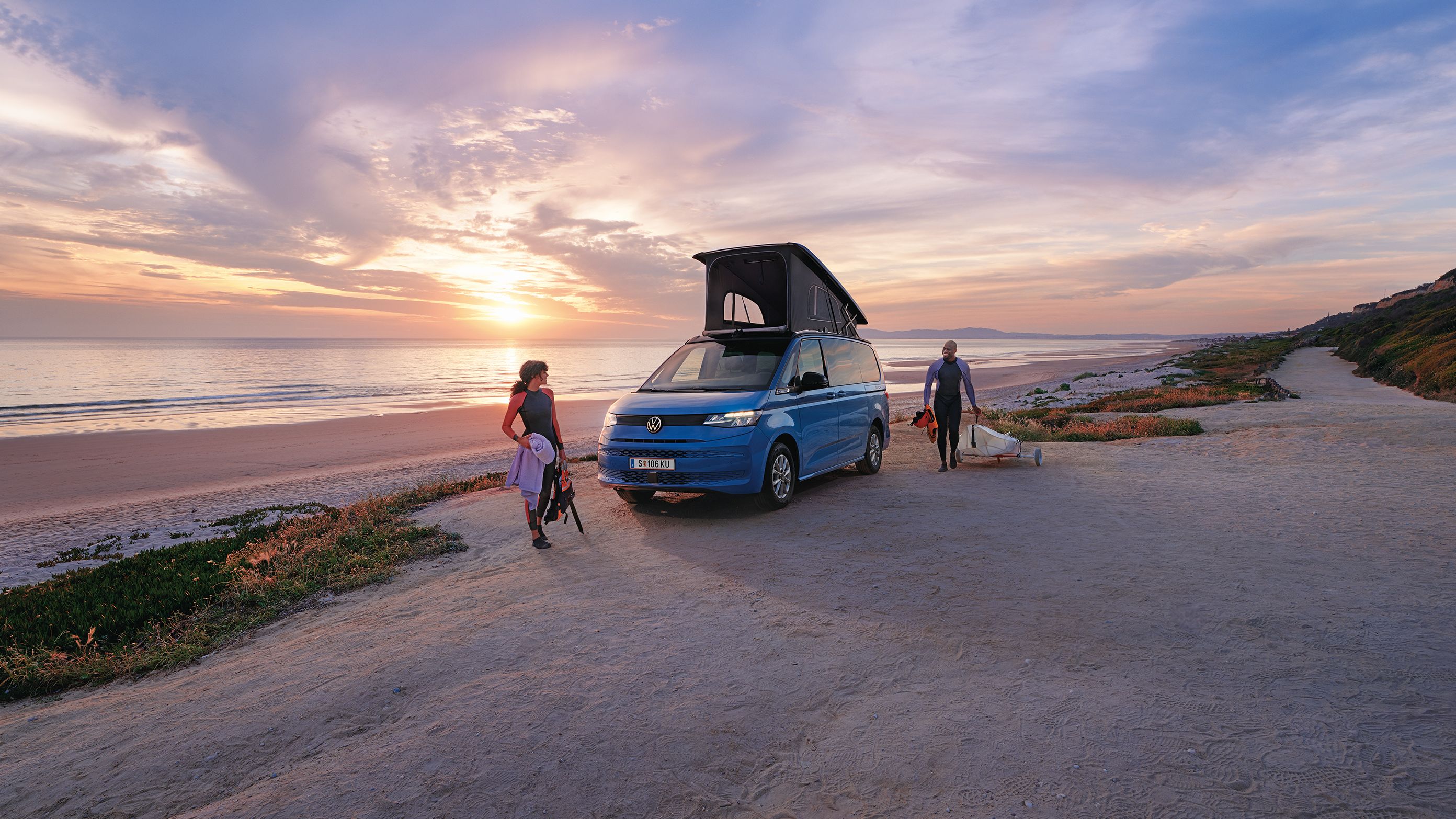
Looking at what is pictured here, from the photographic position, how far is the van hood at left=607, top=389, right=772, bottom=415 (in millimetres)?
8023

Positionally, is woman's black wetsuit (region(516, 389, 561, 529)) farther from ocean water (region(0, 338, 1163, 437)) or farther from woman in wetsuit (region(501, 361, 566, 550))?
ocean water (region(0, 338, 1163, 437))

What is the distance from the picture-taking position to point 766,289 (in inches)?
432

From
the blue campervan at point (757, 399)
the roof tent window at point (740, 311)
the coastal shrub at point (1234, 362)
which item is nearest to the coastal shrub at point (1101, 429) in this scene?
the blue campervan at point (757, 399)

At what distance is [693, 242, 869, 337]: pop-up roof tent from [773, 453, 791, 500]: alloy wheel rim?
8.04ft

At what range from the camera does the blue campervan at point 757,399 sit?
8.00 metres

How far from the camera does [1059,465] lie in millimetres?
11477

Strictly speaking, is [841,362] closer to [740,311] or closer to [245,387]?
[740,311]

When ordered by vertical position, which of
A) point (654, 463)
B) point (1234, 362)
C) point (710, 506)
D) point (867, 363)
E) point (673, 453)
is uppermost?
point (867, 363)

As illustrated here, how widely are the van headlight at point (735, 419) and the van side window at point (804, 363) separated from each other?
826mm

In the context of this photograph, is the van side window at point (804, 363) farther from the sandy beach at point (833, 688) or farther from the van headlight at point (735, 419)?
the sandy beach at point (833, 688)

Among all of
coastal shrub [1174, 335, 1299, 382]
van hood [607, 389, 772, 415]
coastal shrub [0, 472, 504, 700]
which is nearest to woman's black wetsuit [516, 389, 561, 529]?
van hood [607, 389, 772, 415]

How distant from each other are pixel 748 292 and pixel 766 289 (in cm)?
35

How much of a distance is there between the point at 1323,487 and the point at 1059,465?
10.8 ft

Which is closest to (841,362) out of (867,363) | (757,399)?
(867,363)
